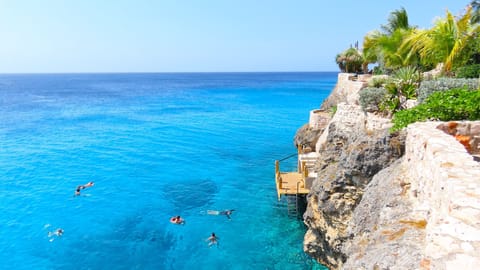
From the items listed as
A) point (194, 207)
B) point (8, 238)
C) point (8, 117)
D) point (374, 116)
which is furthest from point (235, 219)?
point (8, 117)

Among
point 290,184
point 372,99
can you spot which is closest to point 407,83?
point 372,99

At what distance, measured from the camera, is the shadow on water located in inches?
839

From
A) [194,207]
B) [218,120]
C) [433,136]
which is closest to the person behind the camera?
[433,136]

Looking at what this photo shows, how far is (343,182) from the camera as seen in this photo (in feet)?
43.3

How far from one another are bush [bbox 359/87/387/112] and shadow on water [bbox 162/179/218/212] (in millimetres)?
11496

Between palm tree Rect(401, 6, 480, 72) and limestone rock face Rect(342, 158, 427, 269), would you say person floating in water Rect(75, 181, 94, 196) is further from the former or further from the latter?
palm tree Rect(401, 6, 480, 72)

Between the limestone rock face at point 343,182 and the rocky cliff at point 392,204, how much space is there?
0.03 metres

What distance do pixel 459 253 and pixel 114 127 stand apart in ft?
147

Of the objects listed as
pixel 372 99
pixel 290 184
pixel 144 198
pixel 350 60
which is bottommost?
pixel 144 198

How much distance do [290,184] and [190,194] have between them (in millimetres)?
7328

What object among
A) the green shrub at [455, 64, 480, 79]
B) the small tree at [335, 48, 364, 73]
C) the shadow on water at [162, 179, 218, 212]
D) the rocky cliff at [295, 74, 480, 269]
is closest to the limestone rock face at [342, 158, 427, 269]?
the rocky cliff at [295, 74, 480, 269]

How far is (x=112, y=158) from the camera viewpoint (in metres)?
30.7

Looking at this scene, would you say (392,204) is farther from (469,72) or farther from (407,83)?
(469,72)

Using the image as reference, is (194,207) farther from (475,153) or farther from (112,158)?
(475,153)
